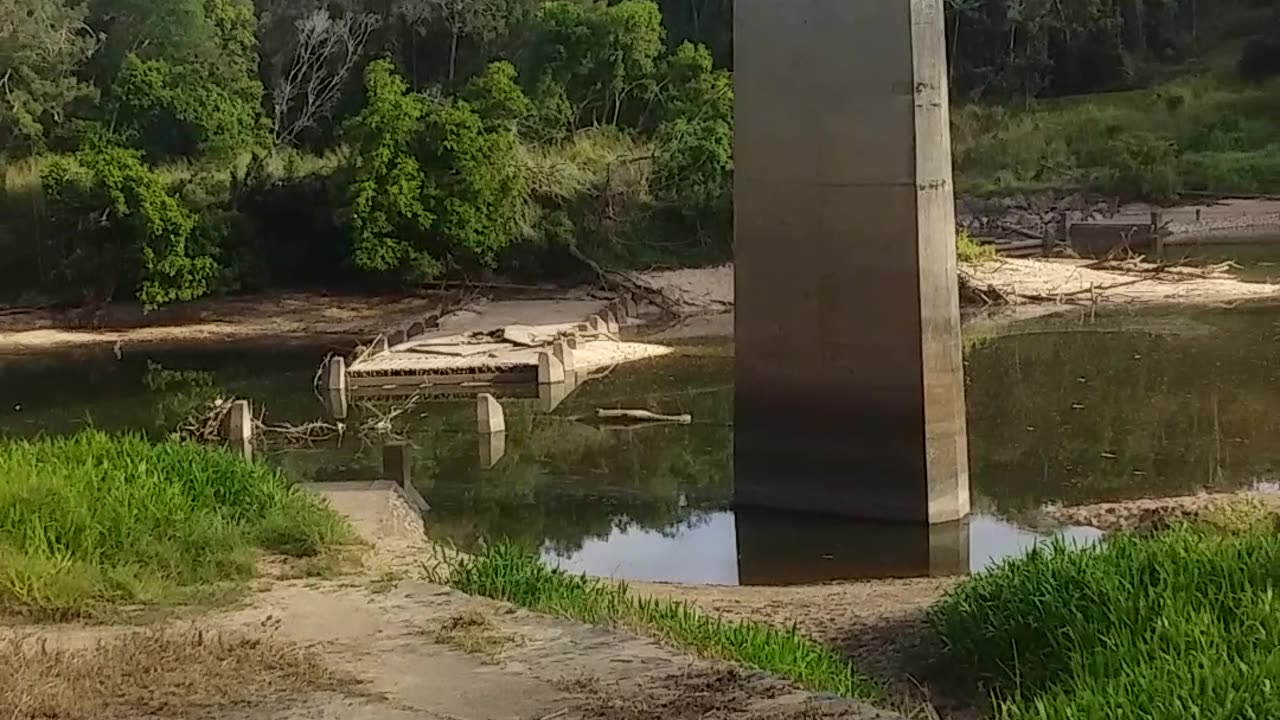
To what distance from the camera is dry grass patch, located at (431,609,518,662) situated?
7.04 m

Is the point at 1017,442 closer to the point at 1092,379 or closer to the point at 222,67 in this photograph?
the point at 1092,379

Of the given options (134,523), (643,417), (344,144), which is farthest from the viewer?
(344,144)

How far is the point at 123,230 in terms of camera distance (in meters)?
34.8

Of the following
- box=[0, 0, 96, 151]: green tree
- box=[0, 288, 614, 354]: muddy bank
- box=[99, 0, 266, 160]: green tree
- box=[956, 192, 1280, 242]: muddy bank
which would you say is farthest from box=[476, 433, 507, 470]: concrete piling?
box=[0, 0, 96, 151]: green tree

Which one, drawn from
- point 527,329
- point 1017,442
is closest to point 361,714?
point 1017,442

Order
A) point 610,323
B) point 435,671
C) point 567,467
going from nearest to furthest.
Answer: point 435,671, point 567,467, point 610,323

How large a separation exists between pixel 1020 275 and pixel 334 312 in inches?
588

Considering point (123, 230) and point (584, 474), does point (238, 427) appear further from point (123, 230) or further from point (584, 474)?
point (123, 230)

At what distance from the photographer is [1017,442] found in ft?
62.5

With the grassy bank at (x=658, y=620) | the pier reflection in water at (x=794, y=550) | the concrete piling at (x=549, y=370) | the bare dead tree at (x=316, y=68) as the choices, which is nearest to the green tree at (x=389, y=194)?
the concrete piling at (x=549, y=370)

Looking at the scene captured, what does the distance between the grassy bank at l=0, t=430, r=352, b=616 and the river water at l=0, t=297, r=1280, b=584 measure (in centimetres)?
459

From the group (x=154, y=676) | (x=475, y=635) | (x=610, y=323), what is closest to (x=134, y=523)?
(x=154, y=676)

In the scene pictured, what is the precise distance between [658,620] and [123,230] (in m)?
29.3

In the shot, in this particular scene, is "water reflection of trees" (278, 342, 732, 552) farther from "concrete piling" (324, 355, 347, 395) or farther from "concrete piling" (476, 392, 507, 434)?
"concrete piling" (324, 355, 347, 395)
